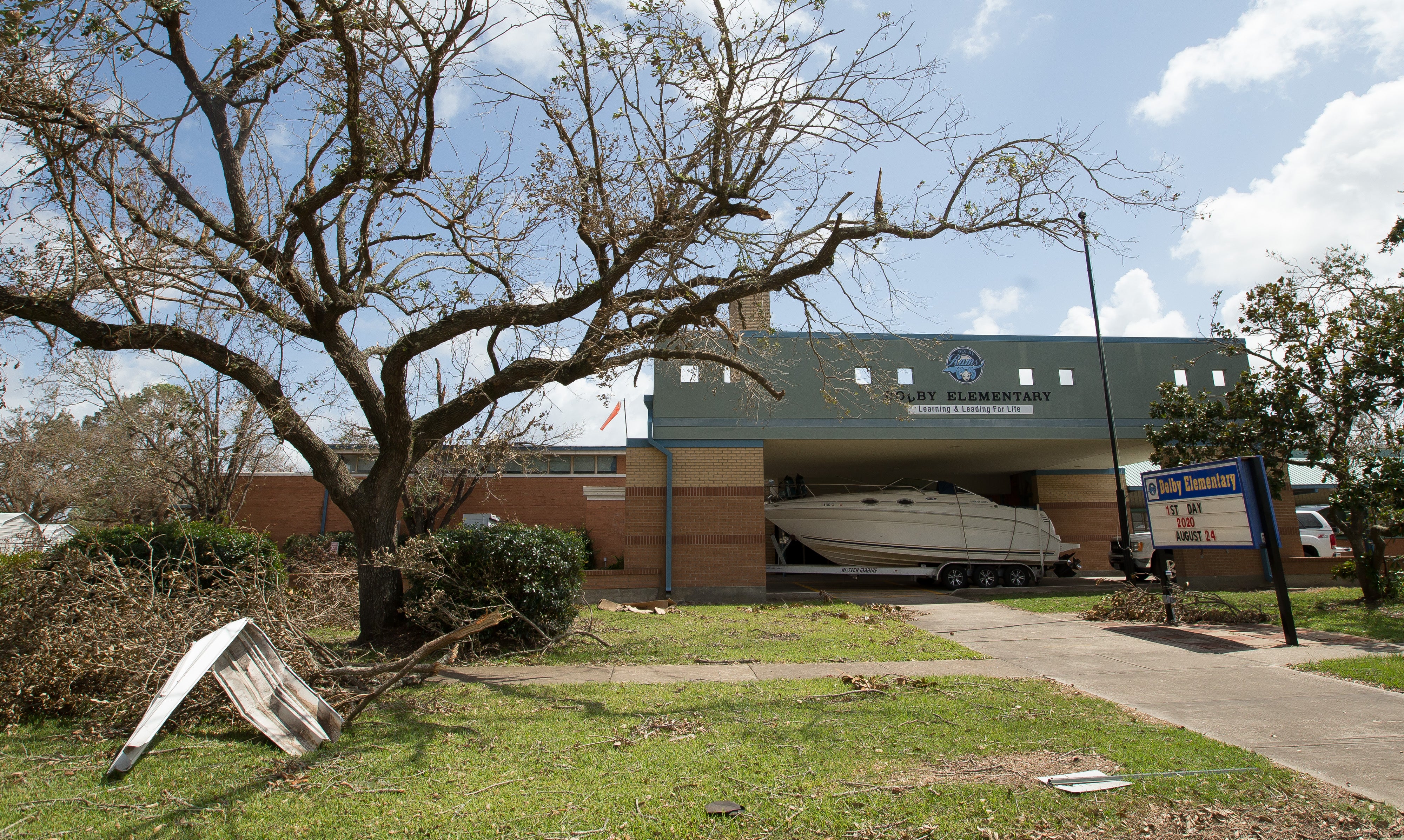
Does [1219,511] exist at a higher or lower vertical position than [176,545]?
higher

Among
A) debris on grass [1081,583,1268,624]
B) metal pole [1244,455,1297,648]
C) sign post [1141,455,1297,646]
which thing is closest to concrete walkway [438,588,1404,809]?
metal pole [1244,455,1297,648]

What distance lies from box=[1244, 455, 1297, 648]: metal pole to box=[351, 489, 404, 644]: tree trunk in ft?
37.8

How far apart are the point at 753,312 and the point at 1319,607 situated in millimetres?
11660

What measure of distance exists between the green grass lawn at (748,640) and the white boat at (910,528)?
13.4ft

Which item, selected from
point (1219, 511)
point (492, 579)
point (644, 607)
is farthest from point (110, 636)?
point (1219, 511)

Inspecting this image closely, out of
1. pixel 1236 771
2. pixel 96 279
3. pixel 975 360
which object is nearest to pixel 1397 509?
pixel 975 360

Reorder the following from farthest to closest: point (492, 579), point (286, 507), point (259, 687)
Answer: point (286, 507), point (492, 579), point (259, 687)

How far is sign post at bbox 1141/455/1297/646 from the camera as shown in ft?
33.3

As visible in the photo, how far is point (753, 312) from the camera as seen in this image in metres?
12.6

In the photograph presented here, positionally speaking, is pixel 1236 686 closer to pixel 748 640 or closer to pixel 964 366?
pixel 748 640

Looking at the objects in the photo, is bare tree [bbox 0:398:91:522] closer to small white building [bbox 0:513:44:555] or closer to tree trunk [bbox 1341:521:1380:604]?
small white building [bbox 0:513:44:555]

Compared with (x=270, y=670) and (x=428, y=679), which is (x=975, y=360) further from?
(x=270, y=670)

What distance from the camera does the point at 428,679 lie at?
27.1ft

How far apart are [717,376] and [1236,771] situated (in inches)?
475
